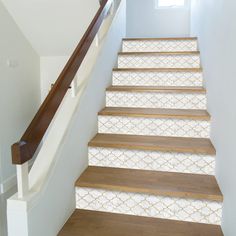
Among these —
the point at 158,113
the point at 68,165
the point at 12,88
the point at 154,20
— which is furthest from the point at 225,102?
the point at 154,20

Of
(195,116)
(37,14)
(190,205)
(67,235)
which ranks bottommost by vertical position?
(67,235)

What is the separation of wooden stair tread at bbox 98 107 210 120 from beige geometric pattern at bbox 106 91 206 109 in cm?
11

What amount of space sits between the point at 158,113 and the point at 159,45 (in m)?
1.45

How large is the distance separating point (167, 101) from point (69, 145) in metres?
1.17

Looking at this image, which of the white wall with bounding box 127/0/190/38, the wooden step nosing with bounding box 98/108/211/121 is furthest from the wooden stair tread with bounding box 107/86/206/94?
the white wall with bounding box 127/0/190/38

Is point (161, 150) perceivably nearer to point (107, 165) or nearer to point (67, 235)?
point (107, 165)

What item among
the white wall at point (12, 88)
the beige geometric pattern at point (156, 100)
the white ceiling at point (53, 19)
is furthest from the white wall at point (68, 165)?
the white wall at point (12, 88)

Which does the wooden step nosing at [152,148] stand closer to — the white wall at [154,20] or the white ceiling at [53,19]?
the white ceiling at [53,19]

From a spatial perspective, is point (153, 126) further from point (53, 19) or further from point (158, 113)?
point (53, 19)

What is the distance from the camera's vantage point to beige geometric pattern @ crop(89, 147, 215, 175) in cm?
185

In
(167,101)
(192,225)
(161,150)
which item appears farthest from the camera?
(167,101)

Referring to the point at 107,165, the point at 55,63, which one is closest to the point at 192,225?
the point at 107,165

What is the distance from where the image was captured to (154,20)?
464 centimetres

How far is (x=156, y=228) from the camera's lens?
5.04 feet
